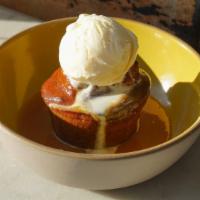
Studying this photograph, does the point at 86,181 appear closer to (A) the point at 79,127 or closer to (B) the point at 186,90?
(A) the point at 79,127

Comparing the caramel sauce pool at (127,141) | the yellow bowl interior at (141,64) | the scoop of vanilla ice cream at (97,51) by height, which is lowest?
the caramel sauce pool at (127,141)

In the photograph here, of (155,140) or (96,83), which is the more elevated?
(96,83)

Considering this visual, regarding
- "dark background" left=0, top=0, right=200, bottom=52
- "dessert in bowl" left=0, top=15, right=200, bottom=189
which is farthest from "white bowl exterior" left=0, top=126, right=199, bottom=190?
"dark background" left=0, top=0, right=200, bottom=52

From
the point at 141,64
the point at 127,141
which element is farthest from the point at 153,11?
the point at 127,141

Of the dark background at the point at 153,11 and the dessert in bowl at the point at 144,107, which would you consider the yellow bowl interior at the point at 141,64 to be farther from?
the dark background at the point at 153,11

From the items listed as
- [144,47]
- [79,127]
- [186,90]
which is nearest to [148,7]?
[144,47]

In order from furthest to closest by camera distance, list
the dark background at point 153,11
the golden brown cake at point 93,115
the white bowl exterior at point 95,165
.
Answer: the dark background at point 153,11, the golden brown cake at point 93,115, the white bowl exterior at point 95,165

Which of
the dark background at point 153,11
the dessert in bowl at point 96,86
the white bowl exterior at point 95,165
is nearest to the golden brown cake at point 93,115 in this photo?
the dessert in bowl at point 96,86
